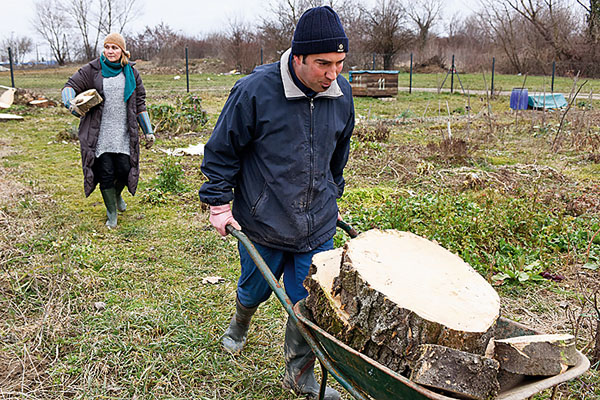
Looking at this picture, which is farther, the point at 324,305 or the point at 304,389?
the point at 304,389

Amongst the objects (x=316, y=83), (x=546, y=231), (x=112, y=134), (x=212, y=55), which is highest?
(x=212, y=55)

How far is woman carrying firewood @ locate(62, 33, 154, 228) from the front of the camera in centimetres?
455

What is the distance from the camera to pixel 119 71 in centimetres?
468

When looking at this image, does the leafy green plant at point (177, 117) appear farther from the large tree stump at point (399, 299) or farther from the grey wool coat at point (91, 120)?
the large tree stump at point (399, 299)

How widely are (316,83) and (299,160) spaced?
14.2 inches

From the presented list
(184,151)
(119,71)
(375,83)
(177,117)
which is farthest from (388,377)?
(375,83)

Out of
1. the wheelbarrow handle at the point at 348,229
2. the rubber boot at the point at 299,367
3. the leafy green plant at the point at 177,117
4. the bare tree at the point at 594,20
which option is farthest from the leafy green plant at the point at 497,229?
the bare tree at the point at 594,20

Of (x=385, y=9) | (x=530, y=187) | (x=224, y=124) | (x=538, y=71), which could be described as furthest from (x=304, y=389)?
(x=385, y=9)

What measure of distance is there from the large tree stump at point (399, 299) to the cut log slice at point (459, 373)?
3.4 inches

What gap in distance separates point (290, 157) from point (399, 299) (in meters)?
0.91

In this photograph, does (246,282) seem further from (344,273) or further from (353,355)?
(353,355)

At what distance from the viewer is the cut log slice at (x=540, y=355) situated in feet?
5.58

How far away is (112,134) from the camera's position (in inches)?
184

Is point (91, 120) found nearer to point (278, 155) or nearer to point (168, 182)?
point (168, 182)
